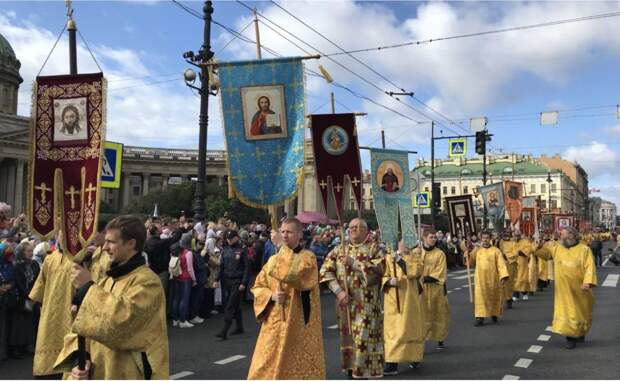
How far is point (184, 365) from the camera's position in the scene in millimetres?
7801

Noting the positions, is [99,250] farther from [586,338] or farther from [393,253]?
[586,338]

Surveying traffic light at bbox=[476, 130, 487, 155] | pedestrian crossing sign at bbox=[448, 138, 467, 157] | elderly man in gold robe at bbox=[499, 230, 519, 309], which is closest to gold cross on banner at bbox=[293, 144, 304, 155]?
elderly man in gold robe at bbox=[499, 230, 519, 309]

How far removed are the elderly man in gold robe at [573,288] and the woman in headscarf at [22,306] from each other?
8.25 m

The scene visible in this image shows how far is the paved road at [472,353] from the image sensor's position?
743cm

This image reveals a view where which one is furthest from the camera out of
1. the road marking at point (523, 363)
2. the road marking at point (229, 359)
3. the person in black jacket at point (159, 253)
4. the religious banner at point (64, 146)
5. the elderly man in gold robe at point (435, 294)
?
the person in black jacket at point (159, 253)

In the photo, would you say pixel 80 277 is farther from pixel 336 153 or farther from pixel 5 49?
pixel 5 49

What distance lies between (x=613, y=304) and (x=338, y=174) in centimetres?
1071

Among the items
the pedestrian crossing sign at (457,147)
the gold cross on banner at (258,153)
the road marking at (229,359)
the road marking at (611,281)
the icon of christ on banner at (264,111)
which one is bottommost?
the road marking at (611,281)

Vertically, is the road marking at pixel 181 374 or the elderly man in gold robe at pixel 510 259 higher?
the elderly man in gold robe at pixel 510 259

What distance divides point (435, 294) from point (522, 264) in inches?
347

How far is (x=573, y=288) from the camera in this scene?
9.60 metres

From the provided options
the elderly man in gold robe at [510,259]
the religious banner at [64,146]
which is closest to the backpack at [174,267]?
the religious banner at [64,146]

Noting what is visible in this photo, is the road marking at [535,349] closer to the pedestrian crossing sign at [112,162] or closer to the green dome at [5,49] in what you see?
the pedestrian crossing sign at [112,162]

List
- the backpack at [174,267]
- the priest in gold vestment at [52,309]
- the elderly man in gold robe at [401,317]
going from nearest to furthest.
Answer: the priest in gold vestment at [52,309] → the elderly man in gold robe at [401,317] → the backpack at [174,267]
